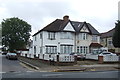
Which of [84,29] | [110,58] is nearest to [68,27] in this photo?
[84,29]

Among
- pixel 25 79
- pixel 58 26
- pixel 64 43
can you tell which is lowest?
pixel 25 79

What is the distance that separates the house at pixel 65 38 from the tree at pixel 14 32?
2007 cm

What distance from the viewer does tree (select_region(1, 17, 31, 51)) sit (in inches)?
2495

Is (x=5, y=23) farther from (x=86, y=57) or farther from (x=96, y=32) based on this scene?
(x=86, y=57)

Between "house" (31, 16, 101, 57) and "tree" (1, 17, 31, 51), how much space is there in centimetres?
2007

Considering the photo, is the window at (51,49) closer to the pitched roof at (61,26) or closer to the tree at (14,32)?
the pitched roof at (61,26)

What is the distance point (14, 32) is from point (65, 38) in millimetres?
27532

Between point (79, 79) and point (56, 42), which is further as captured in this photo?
point (56, 42)

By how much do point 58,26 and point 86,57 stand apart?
1276 centimetres

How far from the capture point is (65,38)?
42062 mm

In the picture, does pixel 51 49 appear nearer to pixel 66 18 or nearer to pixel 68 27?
pixel 68 27

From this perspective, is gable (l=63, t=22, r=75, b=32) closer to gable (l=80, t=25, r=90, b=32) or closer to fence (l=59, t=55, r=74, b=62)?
gable (l=80, t=25, r=90, b=32)

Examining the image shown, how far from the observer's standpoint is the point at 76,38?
4362 centimetres

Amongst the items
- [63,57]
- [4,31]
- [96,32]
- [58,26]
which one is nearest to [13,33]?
[4,31]
